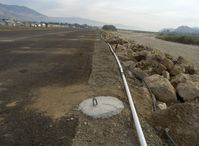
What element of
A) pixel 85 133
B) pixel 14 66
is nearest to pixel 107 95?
pixel 85 133

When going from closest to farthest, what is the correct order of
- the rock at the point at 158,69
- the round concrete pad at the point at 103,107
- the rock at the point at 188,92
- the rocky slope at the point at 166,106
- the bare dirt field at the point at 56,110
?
the bare dirt field at the point at 56,110, the rocky slope at the point at 166,106, the round concrete pad at the point at 103,107, the rock at the point at 188,92, the rock at the point at 158,69

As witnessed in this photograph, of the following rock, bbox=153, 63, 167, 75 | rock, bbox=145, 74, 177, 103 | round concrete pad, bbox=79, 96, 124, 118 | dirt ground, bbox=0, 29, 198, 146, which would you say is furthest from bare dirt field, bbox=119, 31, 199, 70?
round concrete pad, bbox=79, 96, 124, 118

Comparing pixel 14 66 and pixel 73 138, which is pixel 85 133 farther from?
pixel 14 66

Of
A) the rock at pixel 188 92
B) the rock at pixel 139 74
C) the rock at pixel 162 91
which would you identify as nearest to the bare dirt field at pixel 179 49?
the rock at pixel 139 74

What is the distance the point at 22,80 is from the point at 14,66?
268 cm

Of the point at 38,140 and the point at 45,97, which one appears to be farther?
the point at 45,97

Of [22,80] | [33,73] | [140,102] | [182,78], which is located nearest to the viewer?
[140,102]

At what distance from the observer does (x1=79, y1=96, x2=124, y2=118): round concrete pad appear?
5.52m

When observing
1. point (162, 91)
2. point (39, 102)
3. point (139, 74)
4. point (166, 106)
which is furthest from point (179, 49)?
point (39, 102)

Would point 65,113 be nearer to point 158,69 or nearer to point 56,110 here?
point 56,110

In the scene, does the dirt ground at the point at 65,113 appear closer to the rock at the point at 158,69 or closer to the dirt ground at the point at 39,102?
the dirt ground at the point at 39,102

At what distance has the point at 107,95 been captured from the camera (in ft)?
22.7

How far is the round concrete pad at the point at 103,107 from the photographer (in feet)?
18.1

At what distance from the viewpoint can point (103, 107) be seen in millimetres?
5801
